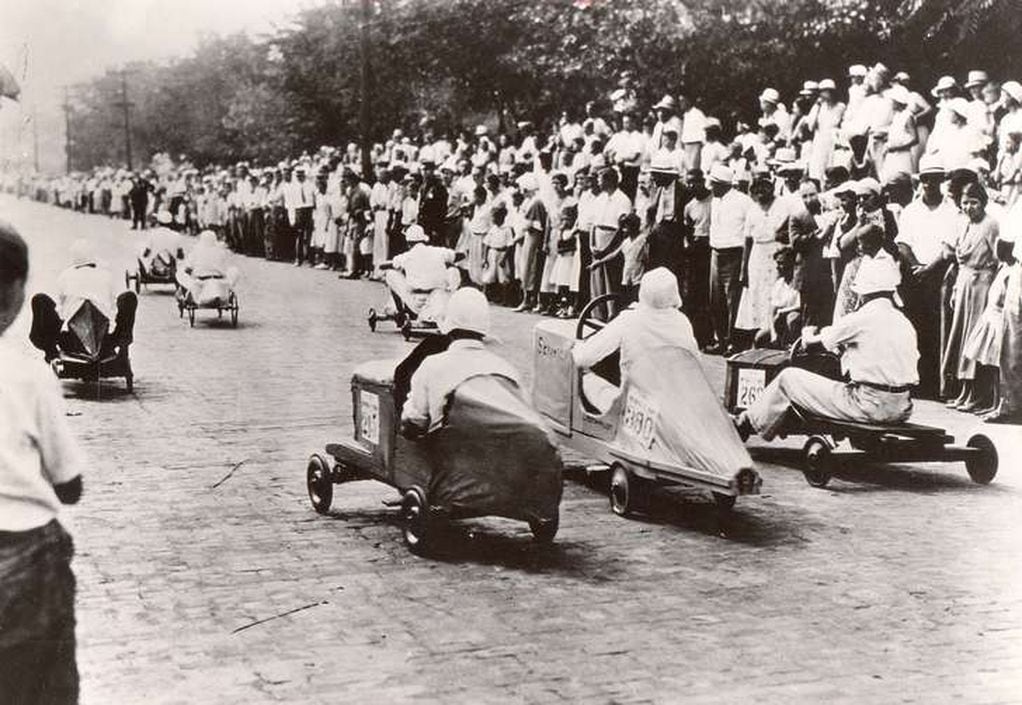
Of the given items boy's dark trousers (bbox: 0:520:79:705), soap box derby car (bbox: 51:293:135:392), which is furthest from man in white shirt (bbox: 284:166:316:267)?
boy's dark trousers (bbox: 0:520:79:705)

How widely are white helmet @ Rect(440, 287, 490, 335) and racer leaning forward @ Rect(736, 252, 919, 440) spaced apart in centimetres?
285

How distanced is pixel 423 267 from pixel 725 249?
332cm

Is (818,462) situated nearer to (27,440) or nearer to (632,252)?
(27,440)

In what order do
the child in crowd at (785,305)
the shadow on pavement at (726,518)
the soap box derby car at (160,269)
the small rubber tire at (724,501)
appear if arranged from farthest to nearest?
the soap box derby car at (160,269)
the child in crowd at (785,305)
the small rubber tire at (724,501)
the shadow on pavement at (726,518)

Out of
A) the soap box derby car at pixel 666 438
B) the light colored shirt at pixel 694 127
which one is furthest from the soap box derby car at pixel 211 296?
the soap box derby car at pixel 666 438

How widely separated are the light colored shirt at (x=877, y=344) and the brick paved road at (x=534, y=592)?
0.70 meters

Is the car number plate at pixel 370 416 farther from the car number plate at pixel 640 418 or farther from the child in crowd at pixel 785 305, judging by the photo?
the child in crowd at pixel 785 305

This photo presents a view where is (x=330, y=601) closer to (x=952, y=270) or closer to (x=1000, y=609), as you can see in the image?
(x=1000, y=609)

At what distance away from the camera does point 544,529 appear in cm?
757

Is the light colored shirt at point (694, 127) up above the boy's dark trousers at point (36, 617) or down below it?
above

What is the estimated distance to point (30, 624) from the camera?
12.4ft

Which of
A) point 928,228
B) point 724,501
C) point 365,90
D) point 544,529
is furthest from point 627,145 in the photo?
point 544,529

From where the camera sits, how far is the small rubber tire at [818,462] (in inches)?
363

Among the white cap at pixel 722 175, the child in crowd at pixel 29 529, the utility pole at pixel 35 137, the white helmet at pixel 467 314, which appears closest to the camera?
the child in crowd at pixel 29 529
